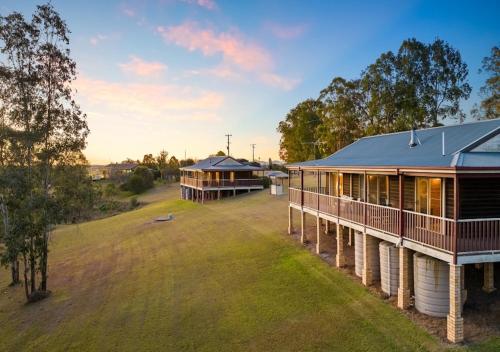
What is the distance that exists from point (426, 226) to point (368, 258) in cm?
375

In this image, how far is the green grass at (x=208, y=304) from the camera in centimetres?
1230

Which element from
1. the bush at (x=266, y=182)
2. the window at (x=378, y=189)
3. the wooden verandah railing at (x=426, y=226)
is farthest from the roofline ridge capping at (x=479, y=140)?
the bush at (x=266, y=182)

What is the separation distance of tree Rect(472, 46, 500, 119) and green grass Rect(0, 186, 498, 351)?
27.4m

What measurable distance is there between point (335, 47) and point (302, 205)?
18.3m

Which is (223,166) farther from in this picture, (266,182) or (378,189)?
(378,189)

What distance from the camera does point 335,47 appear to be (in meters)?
33.0

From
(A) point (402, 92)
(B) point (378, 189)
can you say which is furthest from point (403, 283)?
(A) point (402, 92)

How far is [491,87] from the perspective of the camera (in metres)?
37.4

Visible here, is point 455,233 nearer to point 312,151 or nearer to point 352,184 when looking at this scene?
point 352,184

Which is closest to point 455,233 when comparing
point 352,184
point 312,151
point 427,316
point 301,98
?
point 427,316

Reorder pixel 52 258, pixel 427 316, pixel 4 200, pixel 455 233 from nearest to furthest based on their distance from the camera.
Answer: pixel 455 233
pixel 427 316
pixel 4 200
pixel 52 258

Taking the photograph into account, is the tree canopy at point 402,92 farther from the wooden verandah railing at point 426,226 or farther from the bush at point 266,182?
the wooden verandah railing at point 426,226

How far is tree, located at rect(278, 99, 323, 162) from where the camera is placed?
216 feet

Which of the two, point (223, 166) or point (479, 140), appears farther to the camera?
point (223, 166)
